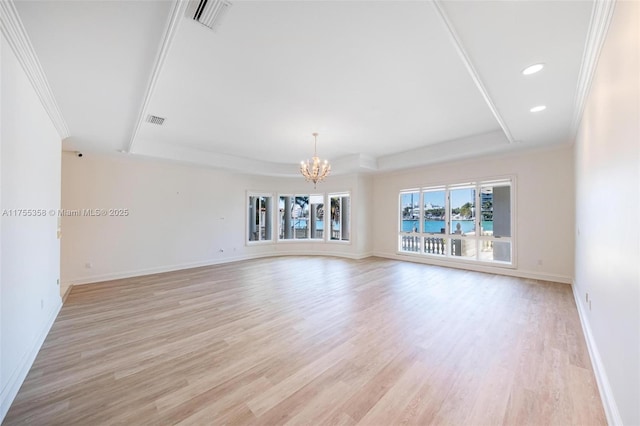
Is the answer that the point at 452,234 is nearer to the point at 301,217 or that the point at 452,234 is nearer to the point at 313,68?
the point at 301,217

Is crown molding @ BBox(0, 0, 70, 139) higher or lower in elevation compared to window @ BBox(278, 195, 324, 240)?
higher

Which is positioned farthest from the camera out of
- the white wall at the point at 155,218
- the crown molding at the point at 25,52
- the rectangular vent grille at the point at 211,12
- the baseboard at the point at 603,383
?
the white wall at the point at 155,218

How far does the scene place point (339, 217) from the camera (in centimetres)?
853

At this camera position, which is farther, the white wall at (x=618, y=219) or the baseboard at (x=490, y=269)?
the baseboard at (x=490, y=269)

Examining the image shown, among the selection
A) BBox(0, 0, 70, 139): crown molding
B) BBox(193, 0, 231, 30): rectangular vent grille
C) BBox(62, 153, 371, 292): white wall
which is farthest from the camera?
BBox(62, 153, 371, 292): white wall

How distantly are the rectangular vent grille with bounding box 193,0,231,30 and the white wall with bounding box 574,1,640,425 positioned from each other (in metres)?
2.41

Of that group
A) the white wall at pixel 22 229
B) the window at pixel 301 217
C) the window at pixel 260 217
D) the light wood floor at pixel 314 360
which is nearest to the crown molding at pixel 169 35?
the white wall at pixel 22 229

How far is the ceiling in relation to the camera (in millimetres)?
1896

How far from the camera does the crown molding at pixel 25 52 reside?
66.7 inches

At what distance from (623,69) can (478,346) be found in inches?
96.8

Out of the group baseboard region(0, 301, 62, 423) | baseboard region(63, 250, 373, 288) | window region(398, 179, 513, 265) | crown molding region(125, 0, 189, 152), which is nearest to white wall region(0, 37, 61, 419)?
baseboard region(0, 301, 62, 423)

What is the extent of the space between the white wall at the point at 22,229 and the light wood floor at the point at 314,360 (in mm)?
227

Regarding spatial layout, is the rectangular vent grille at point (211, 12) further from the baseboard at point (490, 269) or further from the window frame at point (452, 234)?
the baseboard at point (490, 269)

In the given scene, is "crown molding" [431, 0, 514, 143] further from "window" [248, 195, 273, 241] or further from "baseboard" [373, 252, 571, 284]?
"window" [248, 195, 273, 241]
